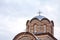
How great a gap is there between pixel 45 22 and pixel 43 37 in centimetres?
229

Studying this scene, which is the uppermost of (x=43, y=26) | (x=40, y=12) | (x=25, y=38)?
(x=40, y=12)

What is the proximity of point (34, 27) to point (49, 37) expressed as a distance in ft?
8.47

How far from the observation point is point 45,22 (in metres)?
25.0

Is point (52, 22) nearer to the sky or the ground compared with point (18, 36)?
nearer to the sky

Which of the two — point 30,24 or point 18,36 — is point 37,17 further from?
point 18,36

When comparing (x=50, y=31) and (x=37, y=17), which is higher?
(x=37, y=17)

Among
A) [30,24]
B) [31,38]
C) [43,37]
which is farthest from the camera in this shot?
[30,24]

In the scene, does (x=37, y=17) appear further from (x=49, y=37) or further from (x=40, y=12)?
(x=49, y=37)

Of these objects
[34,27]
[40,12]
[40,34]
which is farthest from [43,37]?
[40,12]

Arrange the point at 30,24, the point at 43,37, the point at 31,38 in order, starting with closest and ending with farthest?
the point at 31,38 → the point at 43,37 → the point at 30,24

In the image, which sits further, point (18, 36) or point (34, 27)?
point (34, 27)

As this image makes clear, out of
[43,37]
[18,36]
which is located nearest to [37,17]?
[43,37]

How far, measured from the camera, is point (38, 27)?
24.9 meters

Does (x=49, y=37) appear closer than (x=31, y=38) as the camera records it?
No
